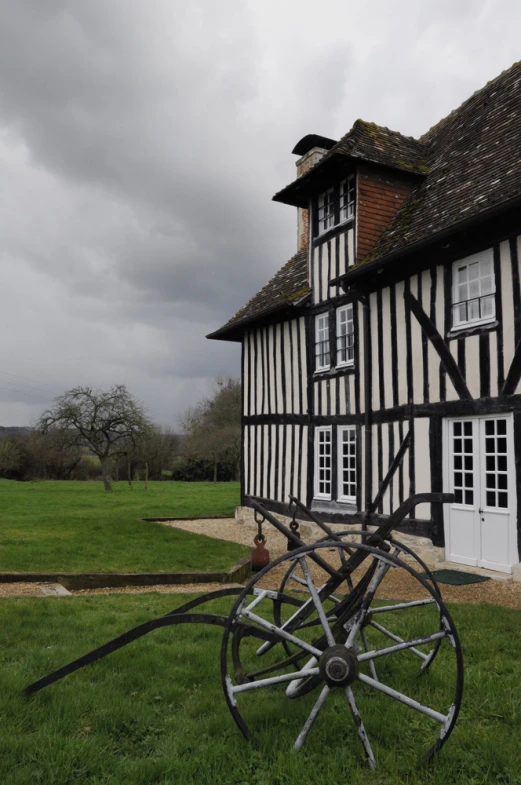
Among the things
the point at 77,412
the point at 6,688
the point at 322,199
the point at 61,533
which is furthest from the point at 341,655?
the point at 77,412

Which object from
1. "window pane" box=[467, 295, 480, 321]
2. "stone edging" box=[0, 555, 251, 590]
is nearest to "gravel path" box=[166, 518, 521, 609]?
"stone edging" box=[0, 555, 251, 590]

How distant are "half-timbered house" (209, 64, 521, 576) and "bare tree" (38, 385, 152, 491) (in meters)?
14.3

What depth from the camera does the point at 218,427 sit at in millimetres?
39562

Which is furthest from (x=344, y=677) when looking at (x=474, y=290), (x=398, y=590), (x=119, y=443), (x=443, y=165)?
(x=119, y=443)

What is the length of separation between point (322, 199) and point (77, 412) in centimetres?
1864

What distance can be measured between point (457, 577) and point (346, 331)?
5371mm

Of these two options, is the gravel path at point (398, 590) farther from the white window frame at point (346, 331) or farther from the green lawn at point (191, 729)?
the white window frame at point (346, 331)

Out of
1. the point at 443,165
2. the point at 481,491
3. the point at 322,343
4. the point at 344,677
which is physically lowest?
the point at 344,677

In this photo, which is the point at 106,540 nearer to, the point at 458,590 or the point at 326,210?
the point at 458,590

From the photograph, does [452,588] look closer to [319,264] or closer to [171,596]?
[171,596]

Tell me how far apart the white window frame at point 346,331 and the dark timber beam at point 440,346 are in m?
1.70

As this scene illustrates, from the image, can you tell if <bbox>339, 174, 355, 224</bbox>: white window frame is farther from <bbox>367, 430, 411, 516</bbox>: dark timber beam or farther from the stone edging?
the stone edging

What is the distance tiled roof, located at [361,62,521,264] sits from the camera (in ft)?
29.3

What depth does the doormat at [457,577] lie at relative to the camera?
26.2ft
